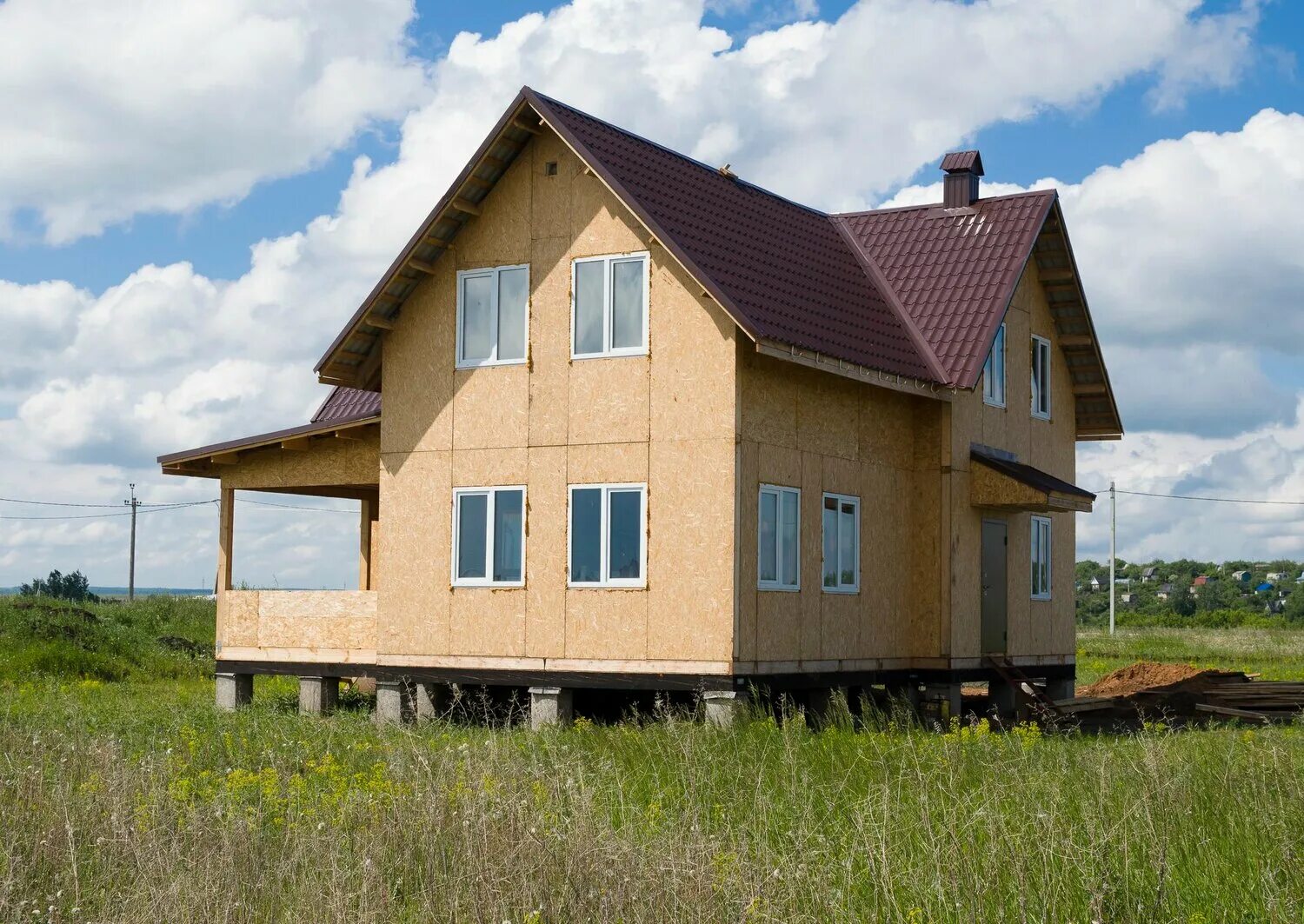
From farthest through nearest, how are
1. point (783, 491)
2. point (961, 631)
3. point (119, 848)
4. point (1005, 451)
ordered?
point (1005, 451) < point (961, 631) < point (783, 491) < point (119, 848)

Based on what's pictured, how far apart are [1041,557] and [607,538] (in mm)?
9610

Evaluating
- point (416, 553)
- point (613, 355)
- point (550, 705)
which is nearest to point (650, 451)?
point (613, 355)

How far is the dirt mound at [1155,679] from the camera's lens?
2733 centimetres

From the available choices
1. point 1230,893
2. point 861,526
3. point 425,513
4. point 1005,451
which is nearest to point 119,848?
point 1230,893

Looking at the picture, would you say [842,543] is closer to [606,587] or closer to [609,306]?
[606,587]

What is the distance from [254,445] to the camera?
23797mm

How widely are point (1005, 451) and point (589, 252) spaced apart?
27.2 ft

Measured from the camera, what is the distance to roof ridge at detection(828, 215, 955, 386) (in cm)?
2272

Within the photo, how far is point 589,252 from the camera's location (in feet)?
67.6

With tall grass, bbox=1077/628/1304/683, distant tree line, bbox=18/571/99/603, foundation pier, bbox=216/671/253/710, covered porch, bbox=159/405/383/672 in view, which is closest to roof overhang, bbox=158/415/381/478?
covered porch, bbox=159/405/383/672

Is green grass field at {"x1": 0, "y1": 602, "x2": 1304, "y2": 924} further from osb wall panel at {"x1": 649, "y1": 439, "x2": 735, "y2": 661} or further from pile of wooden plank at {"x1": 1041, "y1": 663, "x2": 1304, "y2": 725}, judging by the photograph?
pile of wooden plank at {"x1": 1041, "y1": 663, "x2": 1304, "y2": 725}

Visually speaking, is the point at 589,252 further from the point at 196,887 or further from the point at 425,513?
the point at 196,887

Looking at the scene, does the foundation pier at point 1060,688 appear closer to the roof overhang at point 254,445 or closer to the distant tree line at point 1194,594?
the roof overhang at point 254,445

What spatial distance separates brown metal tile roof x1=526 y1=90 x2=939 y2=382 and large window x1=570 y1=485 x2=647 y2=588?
9.14ft
